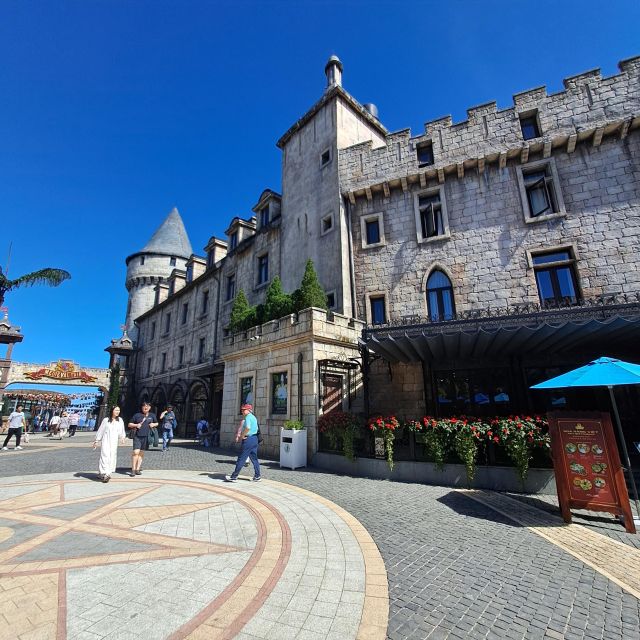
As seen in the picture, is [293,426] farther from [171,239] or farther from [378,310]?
[171,239]

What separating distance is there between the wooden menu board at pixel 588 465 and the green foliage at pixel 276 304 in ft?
33.0

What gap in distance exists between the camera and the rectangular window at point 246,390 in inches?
562

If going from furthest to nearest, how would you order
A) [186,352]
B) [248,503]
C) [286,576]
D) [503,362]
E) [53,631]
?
[186,352], [503,362], [248,503], [286,576], [53,631]

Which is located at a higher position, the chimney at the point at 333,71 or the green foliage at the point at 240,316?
the chimney at the point at 333,71

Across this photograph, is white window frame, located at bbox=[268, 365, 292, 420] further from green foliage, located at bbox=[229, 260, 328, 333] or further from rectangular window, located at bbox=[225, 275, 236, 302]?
rectangular window, located at bbox=[225, 275, 236, 302]

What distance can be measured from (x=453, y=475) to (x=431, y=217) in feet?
37.5

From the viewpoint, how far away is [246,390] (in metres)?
14.7

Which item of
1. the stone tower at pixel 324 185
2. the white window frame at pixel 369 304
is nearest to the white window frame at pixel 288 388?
the stone tower at pixel 324 185

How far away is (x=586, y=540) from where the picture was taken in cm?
478

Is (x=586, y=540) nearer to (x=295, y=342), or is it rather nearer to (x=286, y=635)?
(x=286, y=635)

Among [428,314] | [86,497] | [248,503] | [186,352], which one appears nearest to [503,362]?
[428,314]

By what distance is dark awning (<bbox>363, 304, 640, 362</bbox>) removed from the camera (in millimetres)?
8656

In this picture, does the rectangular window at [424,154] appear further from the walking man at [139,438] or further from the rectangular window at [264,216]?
the walking man at [139,438]

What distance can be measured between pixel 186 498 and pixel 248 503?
1261 mm
